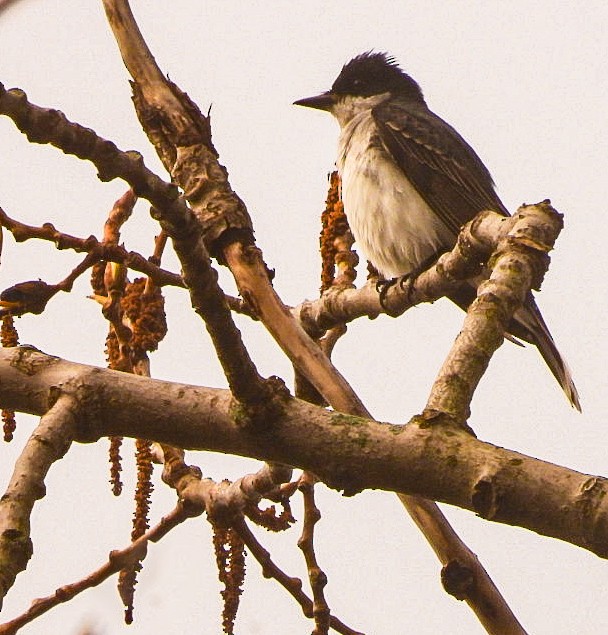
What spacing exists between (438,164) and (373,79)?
5.17ft

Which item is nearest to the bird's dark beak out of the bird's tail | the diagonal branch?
the bird's tail

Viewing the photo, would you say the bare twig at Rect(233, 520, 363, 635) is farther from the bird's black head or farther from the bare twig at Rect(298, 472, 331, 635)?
the bird's black head

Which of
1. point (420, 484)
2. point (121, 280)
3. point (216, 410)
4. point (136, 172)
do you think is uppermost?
point (121, 280)

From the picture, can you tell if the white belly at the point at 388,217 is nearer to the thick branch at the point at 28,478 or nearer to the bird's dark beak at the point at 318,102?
the bird's dark beak at the point at 318,102

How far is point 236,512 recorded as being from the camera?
127 inches

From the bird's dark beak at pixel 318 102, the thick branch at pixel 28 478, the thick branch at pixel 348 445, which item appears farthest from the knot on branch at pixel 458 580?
the bird's dark beak at pixel 318 102

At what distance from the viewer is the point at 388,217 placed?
6215 mm

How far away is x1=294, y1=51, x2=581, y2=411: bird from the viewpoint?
5996 mm

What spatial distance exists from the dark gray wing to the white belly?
0.22 feet

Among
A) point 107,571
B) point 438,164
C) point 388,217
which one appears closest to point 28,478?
point 107,571

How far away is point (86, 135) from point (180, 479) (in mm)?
1622

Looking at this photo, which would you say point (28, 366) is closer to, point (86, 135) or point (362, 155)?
point (86, 135)

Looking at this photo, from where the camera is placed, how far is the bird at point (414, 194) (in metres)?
6.00

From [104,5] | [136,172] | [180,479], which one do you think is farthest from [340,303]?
[136,172]
